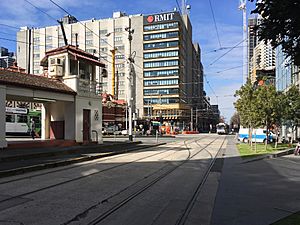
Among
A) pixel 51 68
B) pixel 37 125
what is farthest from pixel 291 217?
pixel 37 125

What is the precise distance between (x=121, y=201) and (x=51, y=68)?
19654 millimetres

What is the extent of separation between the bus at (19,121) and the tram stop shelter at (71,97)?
1639 cm

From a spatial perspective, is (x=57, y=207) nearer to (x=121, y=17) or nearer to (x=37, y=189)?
(x=37, y=189)

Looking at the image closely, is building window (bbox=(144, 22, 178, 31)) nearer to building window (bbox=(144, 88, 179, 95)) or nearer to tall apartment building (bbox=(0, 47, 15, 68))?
building window (bbox=(144, 88, 179, 95))

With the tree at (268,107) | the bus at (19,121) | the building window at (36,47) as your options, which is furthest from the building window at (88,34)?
the tree at (268,107)

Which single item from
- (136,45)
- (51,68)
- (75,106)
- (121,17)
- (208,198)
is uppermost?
(121,17)

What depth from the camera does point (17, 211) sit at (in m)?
7.34

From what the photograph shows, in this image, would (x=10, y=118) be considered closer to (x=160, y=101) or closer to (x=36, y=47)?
(x=160, y=101)

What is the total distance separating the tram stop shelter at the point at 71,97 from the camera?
24875 millimetres

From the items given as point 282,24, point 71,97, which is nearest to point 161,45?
point 71,97

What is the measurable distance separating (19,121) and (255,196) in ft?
127

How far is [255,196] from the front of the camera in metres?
10.1

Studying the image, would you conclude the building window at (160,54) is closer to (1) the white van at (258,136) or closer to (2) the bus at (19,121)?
(1) the white van at (258,136)

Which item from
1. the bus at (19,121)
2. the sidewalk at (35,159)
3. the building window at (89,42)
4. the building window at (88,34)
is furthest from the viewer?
the building window at (88,34)
